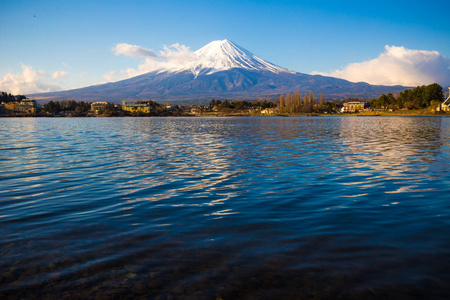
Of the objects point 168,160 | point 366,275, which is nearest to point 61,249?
point 366,275

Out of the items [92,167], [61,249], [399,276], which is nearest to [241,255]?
[399,276]

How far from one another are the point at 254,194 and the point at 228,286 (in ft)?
20.2

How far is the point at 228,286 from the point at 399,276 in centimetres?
264

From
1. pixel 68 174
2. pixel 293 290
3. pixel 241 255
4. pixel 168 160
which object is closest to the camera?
pixel 293 290

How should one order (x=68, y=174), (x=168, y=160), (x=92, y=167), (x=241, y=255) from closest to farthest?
(x=241, y=255) < (x=68, y=174) < (x=92, y=167) < (x=168, y=160)

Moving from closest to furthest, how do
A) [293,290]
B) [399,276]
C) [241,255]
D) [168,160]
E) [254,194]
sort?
[293,290]
[399,276]
[241,255]
[254,194]
[168,160]

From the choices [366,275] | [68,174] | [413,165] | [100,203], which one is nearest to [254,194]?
[100,203]

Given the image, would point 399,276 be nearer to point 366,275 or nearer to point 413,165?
point 366,275

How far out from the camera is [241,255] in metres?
6.16

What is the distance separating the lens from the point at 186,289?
5000mm

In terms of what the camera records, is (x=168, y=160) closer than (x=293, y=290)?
No

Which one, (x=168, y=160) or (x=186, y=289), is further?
(x=168, y=160)

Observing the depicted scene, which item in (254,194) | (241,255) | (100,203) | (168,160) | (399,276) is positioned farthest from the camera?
(168,160)

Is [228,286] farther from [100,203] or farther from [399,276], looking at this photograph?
[100,203]
